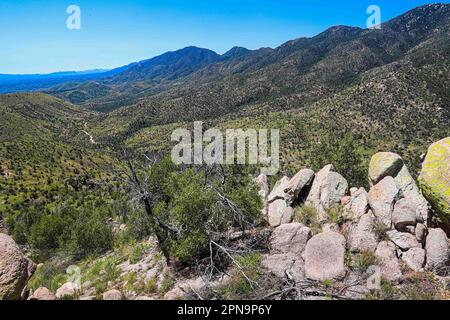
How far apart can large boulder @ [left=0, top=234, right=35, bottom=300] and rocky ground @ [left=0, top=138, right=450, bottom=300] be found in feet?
0.10

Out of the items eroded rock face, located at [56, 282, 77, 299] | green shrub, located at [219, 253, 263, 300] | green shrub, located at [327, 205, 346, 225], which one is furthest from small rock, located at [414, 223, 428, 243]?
eroded rock face, located at [56, 282, 77, 299]

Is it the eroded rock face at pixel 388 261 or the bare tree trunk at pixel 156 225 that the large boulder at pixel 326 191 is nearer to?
the eroded rock face at pixel 388 261

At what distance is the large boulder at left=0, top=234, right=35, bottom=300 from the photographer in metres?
9.88

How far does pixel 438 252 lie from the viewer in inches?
444

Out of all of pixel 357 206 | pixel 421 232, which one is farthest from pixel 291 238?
pixel 421 232

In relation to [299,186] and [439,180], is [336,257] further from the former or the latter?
[299,186]

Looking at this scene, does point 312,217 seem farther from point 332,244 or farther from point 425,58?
point 425,58

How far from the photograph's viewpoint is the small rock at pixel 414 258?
11234mm

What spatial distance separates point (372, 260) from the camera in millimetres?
11484

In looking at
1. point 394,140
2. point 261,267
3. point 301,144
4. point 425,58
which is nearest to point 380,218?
point 261,267

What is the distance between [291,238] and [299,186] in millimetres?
4427

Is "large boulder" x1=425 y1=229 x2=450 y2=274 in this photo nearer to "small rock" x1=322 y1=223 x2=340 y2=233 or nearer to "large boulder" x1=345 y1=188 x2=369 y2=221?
"large boulder" x1=345 y1=188 x2=369 y2=221

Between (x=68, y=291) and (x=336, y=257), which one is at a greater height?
(x=336, y=257)

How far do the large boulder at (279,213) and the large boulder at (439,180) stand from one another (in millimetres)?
6223
